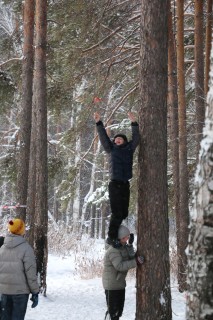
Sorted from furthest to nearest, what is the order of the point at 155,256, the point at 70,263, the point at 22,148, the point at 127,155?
the point at 70,263, the point at 22,148, the point at 127,155, the point at 155,256

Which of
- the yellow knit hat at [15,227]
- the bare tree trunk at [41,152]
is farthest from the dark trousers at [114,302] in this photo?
the bare tree trunk at [41,152]

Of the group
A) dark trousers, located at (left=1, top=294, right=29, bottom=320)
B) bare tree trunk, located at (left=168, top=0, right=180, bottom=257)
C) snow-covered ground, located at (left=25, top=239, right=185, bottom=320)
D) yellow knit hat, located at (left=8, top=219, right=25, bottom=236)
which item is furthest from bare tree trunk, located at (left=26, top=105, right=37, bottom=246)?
yellow knit hat, located at (left=8, top=219, right=25, bottom=236)

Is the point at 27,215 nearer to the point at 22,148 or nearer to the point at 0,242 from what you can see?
the point at 22,148

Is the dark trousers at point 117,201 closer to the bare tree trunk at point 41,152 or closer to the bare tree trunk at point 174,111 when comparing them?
the bare tree trunk at point 41,152

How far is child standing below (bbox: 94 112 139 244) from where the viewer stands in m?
5.40

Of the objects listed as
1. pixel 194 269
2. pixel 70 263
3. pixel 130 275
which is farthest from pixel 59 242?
pixel 194 269

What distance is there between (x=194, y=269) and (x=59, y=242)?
53.8 feet

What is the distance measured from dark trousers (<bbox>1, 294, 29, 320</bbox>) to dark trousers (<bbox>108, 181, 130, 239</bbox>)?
1.28m

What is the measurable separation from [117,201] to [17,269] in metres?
1.43

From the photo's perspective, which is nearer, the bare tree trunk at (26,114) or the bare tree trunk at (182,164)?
the bare tree trunk at (26,114)

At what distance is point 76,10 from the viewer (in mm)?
8992

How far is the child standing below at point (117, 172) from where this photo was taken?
213 inches

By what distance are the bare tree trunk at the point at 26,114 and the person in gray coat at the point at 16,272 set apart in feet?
12.3

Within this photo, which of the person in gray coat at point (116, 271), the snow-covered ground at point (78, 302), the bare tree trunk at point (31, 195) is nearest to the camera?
the person in gray coat at point (116, 271)
